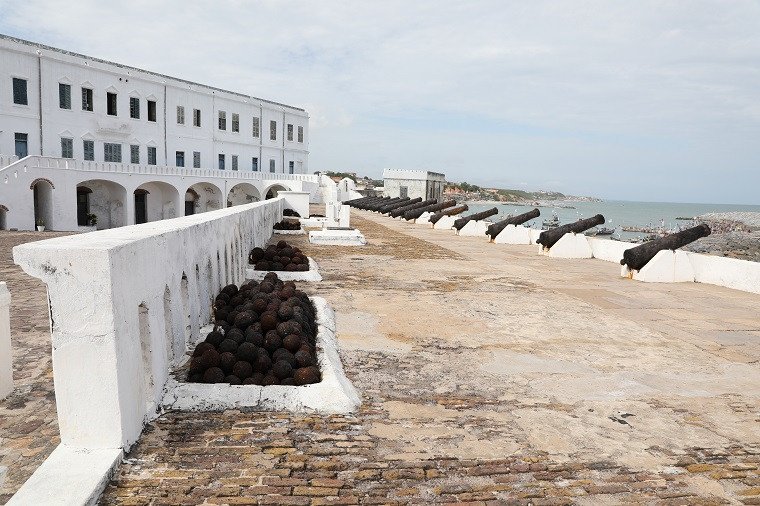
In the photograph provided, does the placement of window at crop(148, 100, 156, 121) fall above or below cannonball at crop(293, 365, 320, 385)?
above

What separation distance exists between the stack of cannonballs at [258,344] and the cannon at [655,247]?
790 centimetres

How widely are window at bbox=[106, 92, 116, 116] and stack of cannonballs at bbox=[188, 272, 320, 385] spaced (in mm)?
35067

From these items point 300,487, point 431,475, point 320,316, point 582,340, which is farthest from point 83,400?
point 582,340

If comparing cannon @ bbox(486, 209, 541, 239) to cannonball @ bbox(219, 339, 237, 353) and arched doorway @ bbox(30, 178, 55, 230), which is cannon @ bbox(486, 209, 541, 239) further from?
arched doorway @ bbox(30, 178, 55, 230)

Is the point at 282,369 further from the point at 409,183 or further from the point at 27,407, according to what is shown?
the point at 409,183

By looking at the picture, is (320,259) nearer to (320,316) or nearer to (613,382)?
(320,316)

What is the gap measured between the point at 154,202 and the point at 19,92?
31.9ft

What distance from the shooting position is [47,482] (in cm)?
273

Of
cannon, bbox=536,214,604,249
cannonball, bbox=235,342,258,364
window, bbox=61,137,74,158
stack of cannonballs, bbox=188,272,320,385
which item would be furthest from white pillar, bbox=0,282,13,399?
window, bbox=61,137,74,158

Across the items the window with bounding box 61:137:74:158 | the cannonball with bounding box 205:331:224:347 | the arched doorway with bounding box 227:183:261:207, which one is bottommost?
the cannonball with bounding box 205:331:224:347

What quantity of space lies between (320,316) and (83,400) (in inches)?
123

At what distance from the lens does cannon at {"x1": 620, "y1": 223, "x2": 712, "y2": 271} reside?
1112 cm

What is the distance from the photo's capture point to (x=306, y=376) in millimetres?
4191

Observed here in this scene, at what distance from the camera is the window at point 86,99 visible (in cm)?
3403
